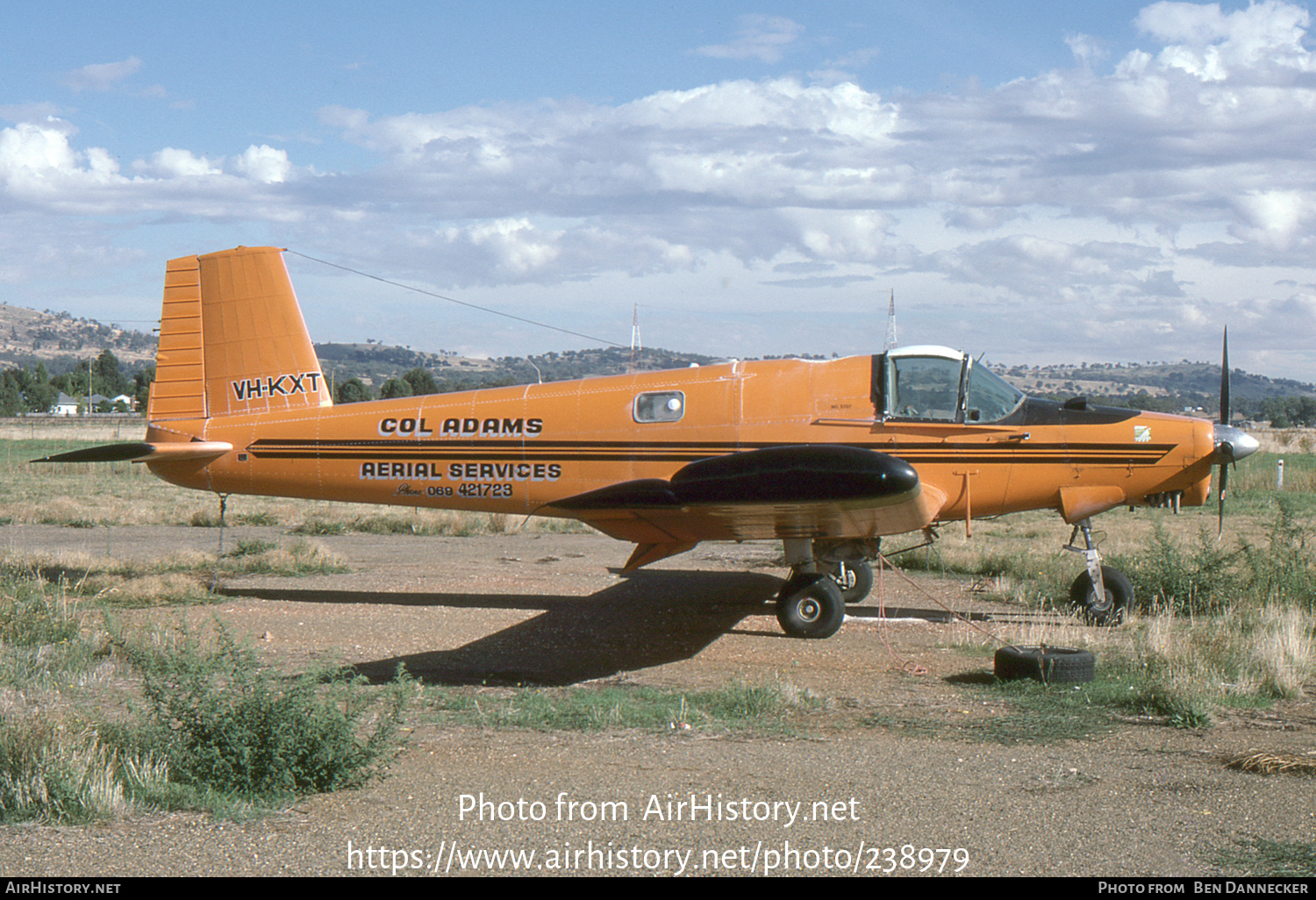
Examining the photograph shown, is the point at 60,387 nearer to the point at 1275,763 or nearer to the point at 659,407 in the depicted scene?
the point at 659,407

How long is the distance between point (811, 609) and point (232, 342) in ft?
23.6

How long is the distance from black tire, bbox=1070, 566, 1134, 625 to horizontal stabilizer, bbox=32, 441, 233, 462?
362 inches

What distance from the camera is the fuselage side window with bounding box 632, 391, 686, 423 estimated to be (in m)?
10.0

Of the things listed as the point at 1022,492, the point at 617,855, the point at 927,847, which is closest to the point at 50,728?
the point at 617,855

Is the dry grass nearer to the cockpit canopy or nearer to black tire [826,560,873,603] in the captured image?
the cockpit canopy

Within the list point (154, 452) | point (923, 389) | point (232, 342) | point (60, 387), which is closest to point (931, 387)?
point (923, 389)

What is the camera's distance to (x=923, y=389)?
32.0ft

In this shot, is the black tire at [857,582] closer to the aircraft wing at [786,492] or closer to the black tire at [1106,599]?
the black tire at [1106,599]

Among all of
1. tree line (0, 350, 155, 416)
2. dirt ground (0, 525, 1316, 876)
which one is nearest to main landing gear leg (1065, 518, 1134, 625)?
dirt ground (0, 525, 1316, 876)

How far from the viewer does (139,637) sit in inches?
338

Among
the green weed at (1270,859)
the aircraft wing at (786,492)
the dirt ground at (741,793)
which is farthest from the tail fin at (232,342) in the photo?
the green weed at (1270,859)

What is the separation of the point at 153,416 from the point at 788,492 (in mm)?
8076
